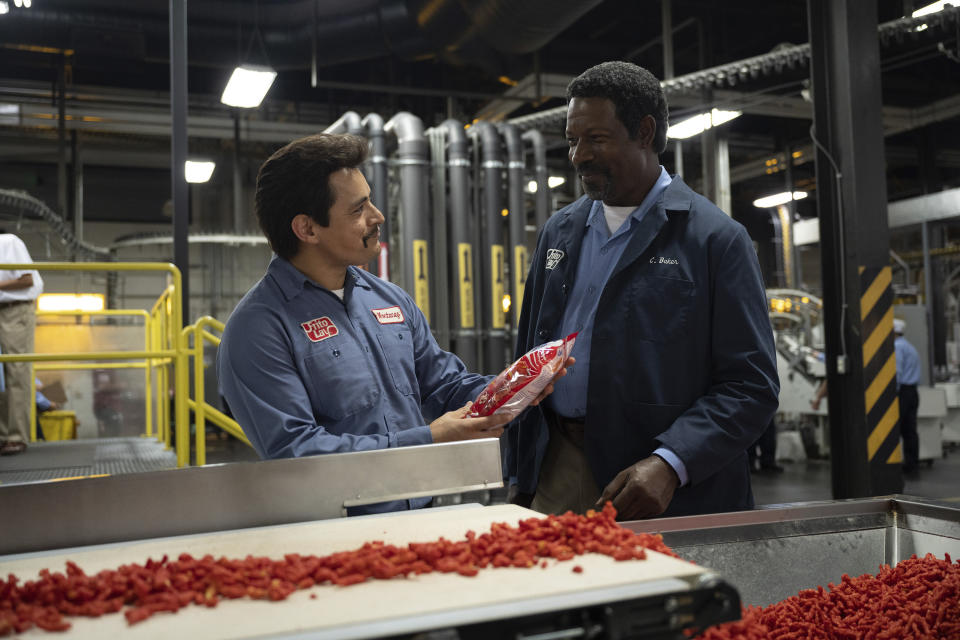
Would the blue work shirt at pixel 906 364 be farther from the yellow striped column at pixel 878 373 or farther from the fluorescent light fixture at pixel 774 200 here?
the fluorescent light fixture at pixel 774 200

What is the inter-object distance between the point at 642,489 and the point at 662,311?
0.43 metres

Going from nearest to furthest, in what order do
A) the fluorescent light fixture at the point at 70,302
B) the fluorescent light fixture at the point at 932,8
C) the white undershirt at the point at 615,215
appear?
the white undershirt at the point at 615,215 → the fluorescent light fixture at the point at 932,8 → the fluorescent light fixture at the point at 70,302

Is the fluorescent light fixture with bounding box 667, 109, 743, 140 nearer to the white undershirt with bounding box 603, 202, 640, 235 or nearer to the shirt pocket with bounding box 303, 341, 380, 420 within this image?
the white undershirt with bounding box 603, 202, 640, 235

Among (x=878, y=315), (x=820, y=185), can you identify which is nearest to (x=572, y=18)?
(x=820, y=185)

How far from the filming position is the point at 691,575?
3.05 ft

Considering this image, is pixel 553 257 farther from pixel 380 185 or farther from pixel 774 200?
pixel 774 200

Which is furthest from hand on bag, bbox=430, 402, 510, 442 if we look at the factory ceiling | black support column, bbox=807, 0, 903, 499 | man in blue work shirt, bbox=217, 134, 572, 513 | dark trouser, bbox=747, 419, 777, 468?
dark trouser, bbox=747, 419, 777, 468

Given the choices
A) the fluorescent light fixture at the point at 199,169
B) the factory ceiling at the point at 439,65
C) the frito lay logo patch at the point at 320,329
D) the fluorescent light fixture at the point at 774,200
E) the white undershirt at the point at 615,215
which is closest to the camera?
the frito lay logo patch at the point at 320,329

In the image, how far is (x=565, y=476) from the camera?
6.30ft

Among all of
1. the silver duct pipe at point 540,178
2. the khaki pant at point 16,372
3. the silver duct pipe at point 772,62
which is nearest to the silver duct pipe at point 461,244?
the silver duct pipe at point 540,178

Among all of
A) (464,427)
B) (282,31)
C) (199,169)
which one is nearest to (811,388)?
(282,31)

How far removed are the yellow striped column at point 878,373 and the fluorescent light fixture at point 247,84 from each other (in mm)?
5308

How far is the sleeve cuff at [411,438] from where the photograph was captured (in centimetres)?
153

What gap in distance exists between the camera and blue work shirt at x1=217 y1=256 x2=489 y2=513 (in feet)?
4.98
